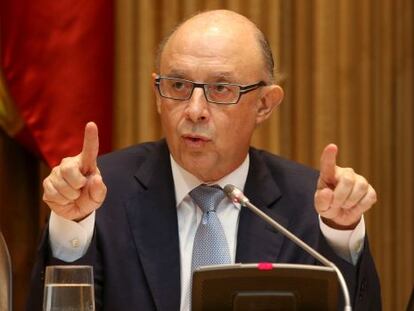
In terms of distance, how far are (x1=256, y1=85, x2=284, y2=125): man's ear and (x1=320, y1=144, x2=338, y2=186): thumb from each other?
0.74m

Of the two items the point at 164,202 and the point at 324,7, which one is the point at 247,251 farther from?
the point at 324,7

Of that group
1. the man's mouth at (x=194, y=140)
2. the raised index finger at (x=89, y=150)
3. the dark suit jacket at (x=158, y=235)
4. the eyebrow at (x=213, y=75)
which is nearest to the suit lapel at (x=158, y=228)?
the dark suit jacket at (x=158, y=235)

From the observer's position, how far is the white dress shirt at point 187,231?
9.70ft

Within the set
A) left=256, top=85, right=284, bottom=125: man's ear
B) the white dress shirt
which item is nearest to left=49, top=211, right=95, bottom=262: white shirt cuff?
the white dress shirt

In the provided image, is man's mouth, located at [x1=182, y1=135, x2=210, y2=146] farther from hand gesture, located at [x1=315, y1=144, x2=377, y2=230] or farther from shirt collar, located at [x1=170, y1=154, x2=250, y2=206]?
hand gesture, located at [x1=315, y1=144, x2=377, y2=230]

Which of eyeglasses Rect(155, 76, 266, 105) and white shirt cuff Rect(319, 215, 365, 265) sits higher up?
eyeglasses Rect(155, 76, 266, 105)

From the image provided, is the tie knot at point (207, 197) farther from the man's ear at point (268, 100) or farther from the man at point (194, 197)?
the man's ear at point (268, 100)

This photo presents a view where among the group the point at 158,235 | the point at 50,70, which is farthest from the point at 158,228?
the point at 50,70

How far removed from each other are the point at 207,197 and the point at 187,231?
128 mm

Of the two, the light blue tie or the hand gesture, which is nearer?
the hand gesture

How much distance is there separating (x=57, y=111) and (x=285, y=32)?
1.07 meters

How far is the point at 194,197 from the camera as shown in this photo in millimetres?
3367

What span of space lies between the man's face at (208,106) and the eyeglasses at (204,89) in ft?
0.05

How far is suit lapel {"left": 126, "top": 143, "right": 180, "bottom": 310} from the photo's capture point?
318 centimetres
